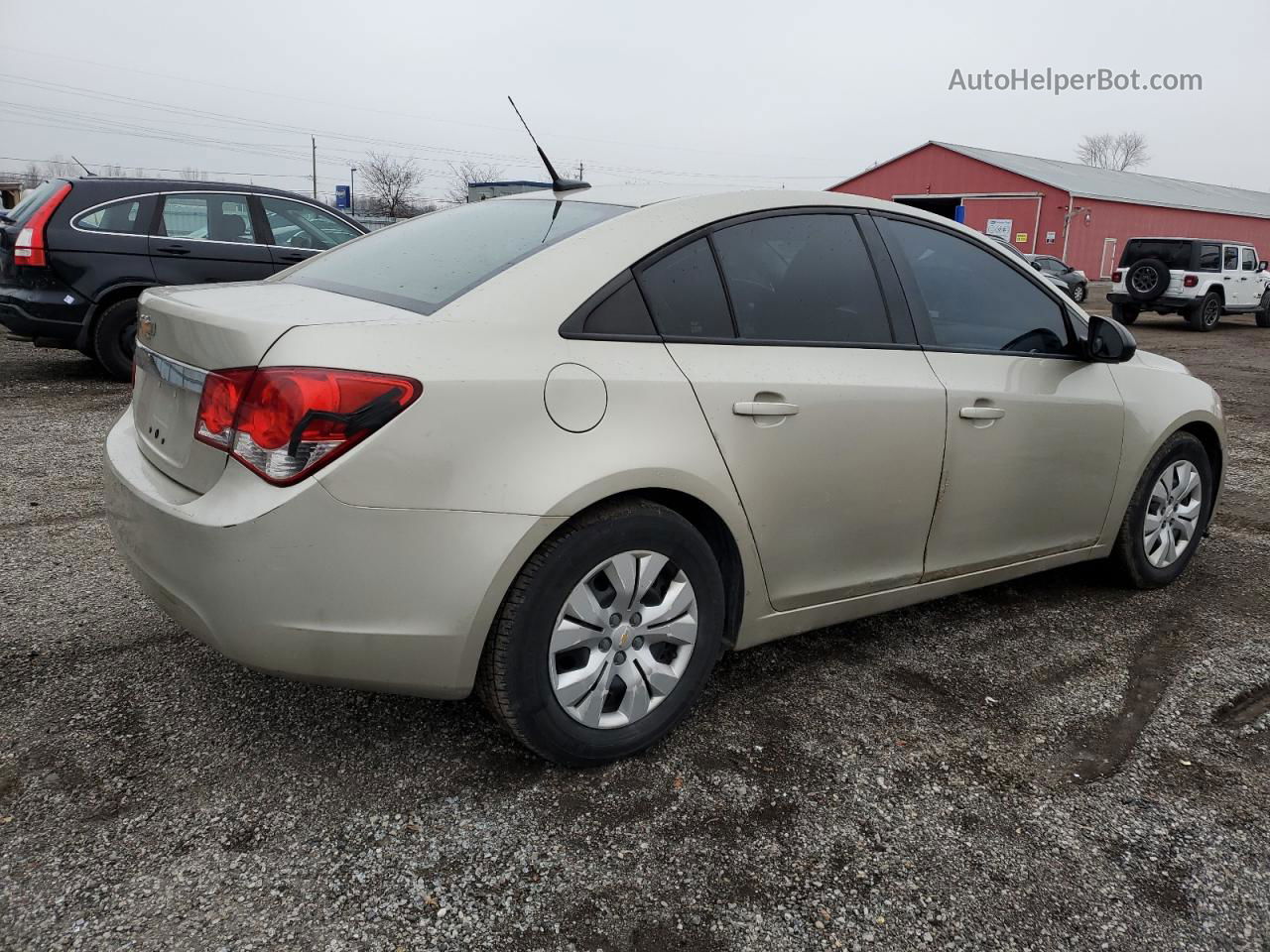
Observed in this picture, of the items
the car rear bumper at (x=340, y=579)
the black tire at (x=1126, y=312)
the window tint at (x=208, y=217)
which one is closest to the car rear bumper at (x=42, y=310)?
the window tint at (x=208, y=217)

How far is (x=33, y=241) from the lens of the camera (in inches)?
291

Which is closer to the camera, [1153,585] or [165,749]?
[165,749]

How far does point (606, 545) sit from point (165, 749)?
4.30ft

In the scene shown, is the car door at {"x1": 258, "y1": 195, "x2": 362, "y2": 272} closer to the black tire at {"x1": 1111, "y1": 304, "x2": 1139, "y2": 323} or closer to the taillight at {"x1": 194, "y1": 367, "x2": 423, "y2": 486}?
the taillight at {"x1": 194, "y1": 367, "x2": 423, "y2": 486}

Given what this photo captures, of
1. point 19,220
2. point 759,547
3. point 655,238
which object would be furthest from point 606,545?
point 19,220

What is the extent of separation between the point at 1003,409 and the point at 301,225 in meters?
7.06

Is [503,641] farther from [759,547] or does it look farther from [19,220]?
[19,220]

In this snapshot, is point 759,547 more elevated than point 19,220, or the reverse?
point 19,220

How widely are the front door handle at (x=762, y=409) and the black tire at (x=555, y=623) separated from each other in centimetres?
34

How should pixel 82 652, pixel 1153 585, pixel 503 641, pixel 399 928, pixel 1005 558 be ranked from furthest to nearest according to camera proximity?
pixel 1153 585 → pixel 1005 558 → pixel 82 652 → pixel 503 641 → pixel 399 928

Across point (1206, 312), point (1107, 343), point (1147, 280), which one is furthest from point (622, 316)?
point (1206, 312)

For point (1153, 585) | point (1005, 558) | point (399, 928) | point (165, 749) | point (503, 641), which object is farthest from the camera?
point (1153, 585)

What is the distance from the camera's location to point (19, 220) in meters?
7.47

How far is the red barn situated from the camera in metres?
37.8
